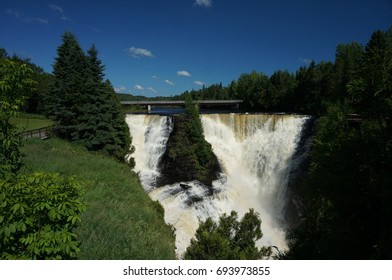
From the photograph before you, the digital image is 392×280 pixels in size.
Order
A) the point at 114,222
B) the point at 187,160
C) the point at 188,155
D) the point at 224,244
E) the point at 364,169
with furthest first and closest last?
1. the point at 188,155
2. the point at 187,160
3. the point at 224,244
4. the point at 114,222
5. the point at 364,169

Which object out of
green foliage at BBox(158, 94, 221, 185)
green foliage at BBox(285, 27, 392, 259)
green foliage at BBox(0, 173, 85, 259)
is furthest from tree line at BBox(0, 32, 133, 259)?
green foliage at BBox(158, 94, 221, 185)

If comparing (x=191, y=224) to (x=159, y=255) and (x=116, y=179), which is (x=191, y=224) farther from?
(x=159, y=255)

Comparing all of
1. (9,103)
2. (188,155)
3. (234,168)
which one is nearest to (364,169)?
(9,103)

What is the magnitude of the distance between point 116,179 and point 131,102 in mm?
37967

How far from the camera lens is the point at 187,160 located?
82.1ft

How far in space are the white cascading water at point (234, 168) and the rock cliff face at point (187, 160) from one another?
753 millimetres

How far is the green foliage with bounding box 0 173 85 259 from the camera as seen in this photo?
3084 mm

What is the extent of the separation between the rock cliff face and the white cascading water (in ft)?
2.47

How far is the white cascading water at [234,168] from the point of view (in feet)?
65.6

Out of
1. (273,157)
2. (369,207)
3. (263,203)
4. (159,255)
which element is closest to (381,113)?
(369,207)

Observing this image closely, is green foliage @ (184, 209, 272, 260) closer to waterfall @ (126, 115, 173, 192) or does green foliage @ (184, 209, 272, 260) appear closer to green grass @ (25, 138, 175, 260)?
green grass @ (25, 138, 175, 260)

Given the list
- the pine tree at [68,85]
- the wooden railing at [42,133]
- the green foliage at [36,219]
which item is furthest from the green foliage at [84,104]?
the green foliage at [36,219]

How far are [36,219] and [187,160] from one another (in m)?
21.8

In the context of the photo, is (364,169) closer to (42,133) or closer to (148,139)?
(148,139)
